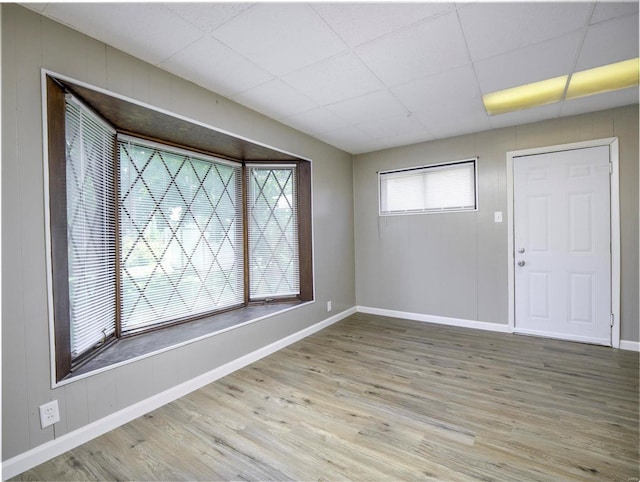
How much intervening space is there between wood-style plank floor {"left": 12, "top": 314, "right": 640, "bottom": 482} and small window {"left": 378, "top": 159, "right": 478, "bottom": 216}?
185 cm

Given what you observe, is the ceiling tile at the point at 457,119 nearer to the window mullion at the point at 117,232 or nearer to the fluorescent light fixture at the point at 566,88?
the fluorescent light fixture at the point at 566,88

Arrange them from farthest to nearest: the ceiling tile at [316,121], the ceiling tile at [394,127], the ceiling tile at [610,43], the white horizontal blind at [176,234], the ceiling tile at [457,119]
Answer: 1. the ceiling tile at [394,127]
2. the ceiling tile at [316,121]
3. the ceiling tile at [457,119]
4. the white horizontal blind at [176,234]
5. the ceiling tile at [610,43]

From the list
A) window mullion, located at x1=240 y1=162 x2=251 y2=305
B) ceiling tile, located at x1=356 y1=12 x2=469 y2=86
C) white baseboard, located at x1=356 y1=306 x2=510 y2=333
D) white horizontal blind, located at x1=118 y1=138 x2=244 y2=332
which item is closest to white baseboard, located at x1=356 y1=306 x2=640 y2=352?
white baseboard, located at x1=356 y1=306 x2=510 y2=333

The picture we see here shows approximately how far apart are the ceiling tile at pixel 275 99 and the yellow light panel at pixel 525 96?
1672mm

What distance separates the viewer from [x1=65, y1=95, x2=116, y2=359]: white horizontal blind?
6.03 ft

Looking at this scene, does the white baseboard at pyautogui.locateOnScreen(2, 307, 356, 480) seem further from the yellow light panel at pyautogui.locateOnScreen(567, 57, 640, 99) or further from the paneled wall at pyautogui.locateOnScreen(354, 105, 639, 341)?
the yellow light panel at pyautogui.locateOnScreen(567, 57, 640, 99)

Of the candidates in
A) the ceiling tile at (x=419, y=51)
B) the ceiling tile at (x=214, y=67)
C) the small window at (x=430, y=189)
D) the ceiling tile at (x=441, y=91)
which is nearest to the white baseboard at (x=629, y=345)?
the small window at (x=430, y=189)

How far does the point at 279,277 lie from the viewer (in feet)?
11.6

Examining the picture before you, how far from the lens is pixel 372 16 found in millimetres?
1656

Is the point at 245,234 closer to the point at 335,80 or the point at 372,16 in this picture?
the point at 335,80

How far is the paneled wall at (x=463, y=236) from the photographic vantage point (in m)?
2.89

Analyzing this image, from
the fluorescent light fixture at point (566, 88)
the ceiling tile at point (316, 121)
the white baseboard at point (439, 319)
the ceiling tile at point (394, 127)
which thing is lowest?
the white baseboard at point (439, 319)

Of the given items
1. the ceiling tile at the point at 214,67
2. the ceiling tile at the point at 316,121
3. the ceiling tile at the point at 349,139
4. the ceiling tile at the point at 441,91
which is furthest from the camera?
the ceiling tile at the point at 349,139

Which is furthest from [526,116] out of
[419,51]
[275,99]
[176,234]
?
[176,234]
